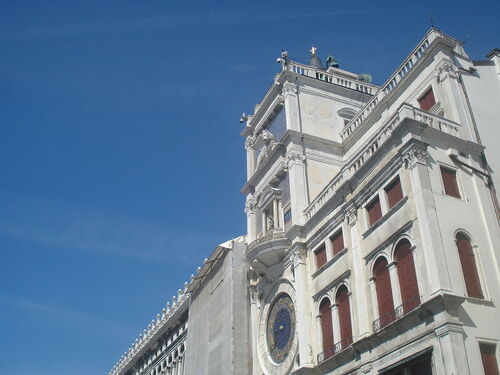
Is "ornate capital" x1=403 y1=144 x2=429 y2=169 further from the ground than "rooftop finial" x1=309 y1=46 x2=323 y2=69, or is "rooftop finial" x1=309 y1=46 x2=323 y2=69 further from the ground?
"rooftop finial" x1=309 y1=46 x2=323 y2=69

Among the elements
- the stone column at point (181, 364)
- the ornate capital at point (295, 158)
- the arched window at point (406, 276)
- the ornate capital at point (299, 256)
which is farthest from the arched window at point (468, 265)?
the stone column at point (181, 364)

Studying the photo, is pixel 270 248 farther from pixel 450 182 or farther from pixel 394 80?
pixel 450 182

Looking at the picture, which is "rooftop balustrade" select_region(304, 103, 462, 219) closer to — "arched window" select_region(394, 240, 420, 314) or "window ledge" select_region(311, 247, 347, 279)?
"window ledge" select_region(311, 247, 347, 279)

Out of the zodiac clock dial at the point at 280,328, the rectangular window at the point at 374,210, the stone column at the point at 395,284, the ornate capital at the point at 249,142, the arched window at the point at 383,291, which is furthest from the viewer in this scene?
the ornate capital at the point at 249,142

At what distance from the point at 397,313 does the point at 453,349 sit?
3.23m

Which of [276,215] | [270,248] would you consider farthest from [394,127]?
[276,215]

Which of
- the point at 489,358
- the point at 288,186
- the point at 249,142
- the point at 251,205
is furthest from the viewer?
the point at 249,142

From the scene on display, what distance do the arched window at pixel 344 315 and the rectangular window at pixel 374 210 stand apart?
3385 millimetres

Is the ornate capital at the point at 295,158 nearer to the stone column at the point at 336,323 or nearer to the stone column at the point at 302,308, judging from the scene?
the stone column at the point at 302,308

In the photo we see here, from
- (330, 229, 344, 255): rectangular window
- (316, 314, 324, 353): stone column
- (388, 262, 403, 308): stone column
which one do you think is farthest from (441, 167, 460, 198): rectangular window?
(316, 314, 324, 353): stone column

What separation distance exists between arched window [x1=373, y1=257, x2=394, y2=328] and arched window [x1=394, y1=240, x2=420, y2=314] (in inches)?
32.8

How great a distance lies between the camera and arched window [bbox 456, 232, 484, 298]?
20719 mm

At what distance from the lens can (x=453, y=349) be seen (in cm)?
1873

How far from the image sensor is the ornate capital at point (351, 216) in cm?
2616
